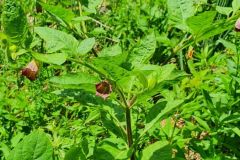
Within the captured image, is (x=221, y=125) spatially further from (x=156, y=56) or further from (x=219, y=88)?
(x=156, y=56)

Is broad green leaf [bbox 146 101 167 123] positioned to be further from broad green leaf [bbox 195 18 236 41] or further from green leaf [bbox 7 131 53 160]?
green leaf [bbox 7 131 53 160]

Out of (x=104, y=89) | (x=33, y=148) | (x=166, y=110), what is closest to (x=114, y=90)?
(x=104, y=89)

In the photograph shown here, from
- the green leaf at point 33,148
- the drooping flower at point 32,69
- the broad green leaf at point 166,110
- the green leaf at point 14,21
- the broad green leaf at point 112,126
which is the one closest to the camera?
the green leaf at point 33,148

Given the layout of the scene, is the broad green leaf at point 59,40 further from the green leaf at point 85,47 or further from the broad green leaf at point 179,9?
the broad green leaf at point 179,9

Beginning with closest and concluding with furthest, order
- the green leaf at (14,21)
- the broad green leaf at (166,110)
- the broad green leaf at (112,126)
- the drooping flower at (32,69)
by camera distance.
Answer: the green leaf at (14,21), the drooping flower at (32,69), the broad green leaf at (166,110), the broad green leaf at (112,126)

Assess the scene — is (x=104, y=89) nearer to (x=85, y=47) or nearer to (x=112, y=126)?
(x=85, y=47)

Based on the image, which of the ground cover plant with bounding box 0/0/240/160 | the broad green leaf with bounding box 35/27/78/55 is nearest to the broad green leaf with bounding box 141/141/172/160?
the ground cover plant with bounding box 0/0/240/160

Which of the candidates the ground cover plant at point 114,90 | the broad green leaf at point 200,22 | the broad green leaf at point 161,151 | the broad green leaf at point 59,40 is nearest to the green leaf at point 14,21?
the ground cover plant at point 114,90
